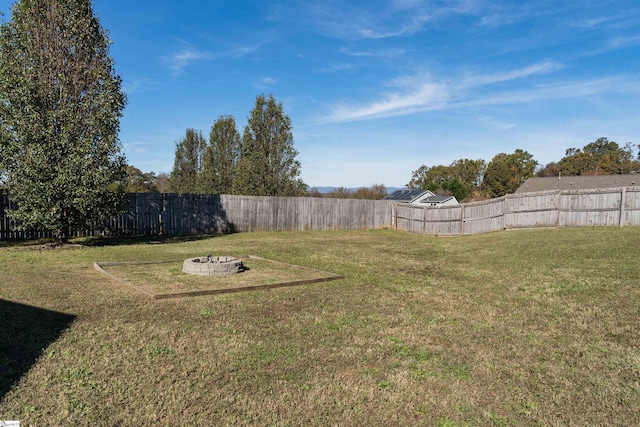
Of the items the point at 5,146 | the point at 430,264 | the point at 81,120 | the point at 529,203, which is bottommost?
the point at 430,264

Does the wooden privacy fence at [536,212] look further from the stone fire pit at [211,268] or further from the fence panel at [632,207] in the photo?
the stone fire pit at [211,268]

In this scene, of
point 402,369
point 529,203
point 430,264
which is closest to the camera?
A: point 402,369

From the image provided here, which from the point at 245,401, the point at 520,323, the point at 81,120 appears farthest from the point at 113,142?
the point at 520,323

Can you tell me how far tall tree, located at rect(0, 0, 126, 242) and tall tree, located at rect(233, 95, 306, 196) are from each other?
11.6 m

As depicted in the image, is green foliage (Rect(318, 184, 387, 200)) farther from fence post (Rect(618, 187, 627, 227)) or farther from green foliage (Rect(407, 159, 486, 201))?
fence post (Rect(618, 187, 627, 227))

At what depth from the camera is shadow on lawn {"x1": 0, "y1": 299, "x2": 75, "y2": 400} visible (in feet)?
12.0

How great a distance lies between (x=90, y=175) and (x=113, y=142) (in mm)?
1413

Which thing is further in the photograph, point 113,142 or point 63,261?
point 113,142

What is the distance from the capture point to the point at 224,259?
9453mm

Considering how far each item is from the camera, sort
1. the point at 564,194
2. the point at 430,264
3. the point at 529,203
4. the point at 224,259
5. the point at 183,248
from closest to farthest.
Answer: the point at 224,259 → the point at 430,264 → the point at 183,248 → the point at 564,194 → the point at 529,203

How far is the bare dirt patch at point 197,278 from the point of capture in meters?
6.97

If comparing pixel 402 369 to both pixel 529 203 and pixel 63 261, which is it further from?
pixel 529 203

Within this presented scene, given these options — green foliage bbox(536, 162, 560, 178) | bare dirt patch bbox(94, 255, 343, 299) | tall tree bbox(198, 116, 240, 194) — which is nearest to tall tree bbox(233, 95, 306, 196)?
tall tree bbox(198, 116, 240, 194)

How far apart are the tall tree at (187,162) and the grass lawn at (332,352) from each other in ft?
82.1
